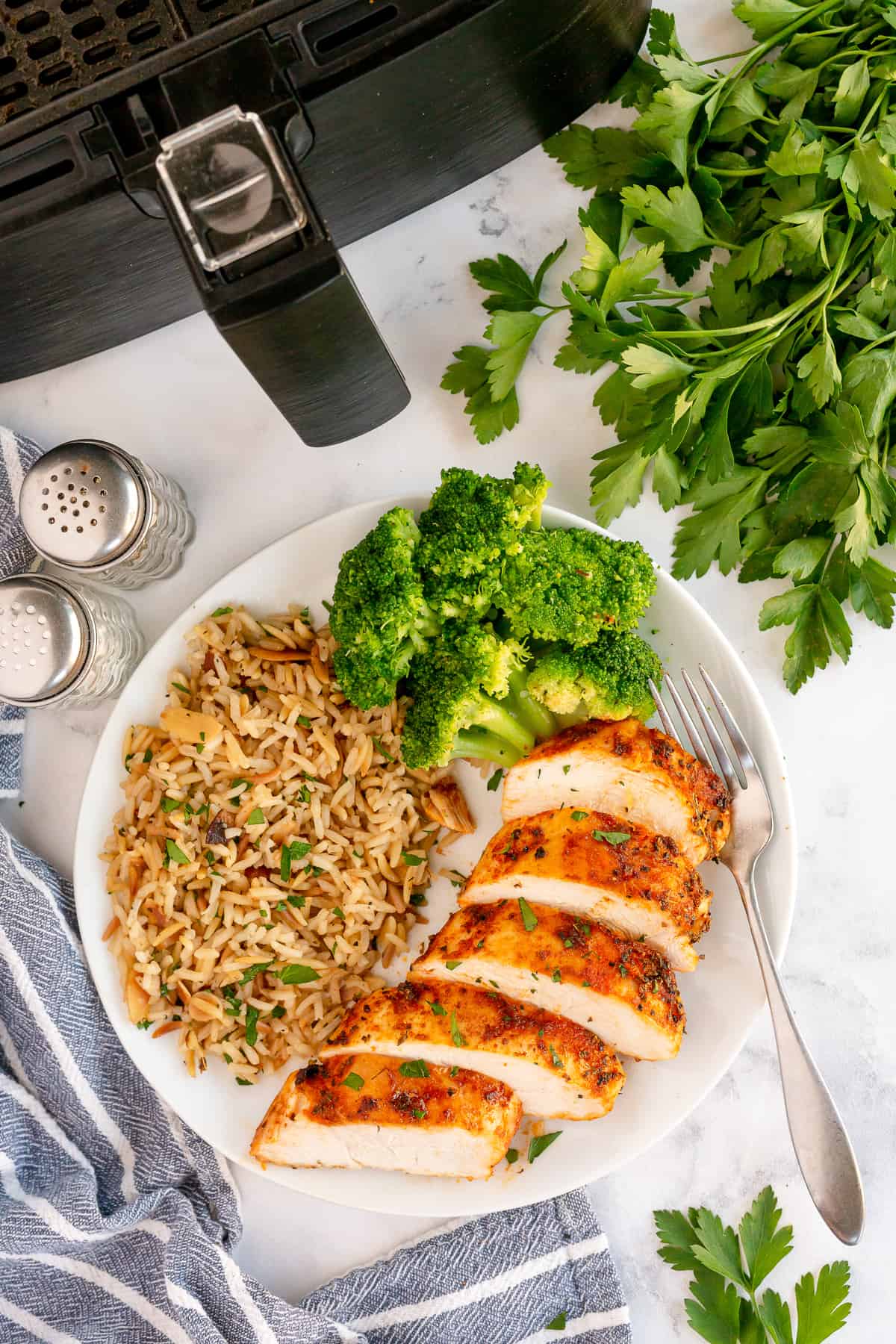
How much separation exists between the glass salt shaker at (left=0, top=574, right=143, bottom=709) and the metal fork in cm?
141

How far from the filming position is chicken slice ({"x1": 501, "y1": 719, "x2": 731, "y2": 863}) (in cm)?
248

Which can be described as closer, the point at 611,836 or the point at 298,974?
the point at 611,836

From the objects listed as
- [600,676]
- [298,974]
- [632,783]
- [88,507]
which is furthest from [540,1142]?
[88,507]

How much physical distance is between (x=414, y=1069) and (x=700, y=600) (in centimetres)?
140

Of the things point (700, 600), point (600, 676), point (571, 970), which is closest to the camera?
point (571, 970)

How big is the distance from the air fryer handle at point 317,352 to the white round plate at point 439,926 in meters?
0.38

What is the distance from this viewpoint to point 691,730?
2664mm

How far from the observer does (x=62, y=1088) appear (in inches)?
113

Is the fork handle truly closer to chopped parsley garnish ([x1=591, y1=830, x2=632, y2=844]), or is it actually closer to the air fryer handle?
chopped parsley garnish ([x1=591, y1=830, x2=632, y2=844])

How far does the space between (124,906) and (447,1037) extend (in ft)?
2.93

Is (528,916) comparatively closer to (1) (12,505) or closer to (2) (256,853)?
(2) (256,853)

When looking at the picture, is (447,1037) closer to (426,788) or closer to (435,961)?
(435,961)

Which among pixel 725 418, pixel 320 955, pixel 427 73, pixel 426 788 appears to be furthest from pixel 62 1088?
pixel 427 73

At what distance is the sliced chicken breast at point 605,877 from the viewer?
2418mm
